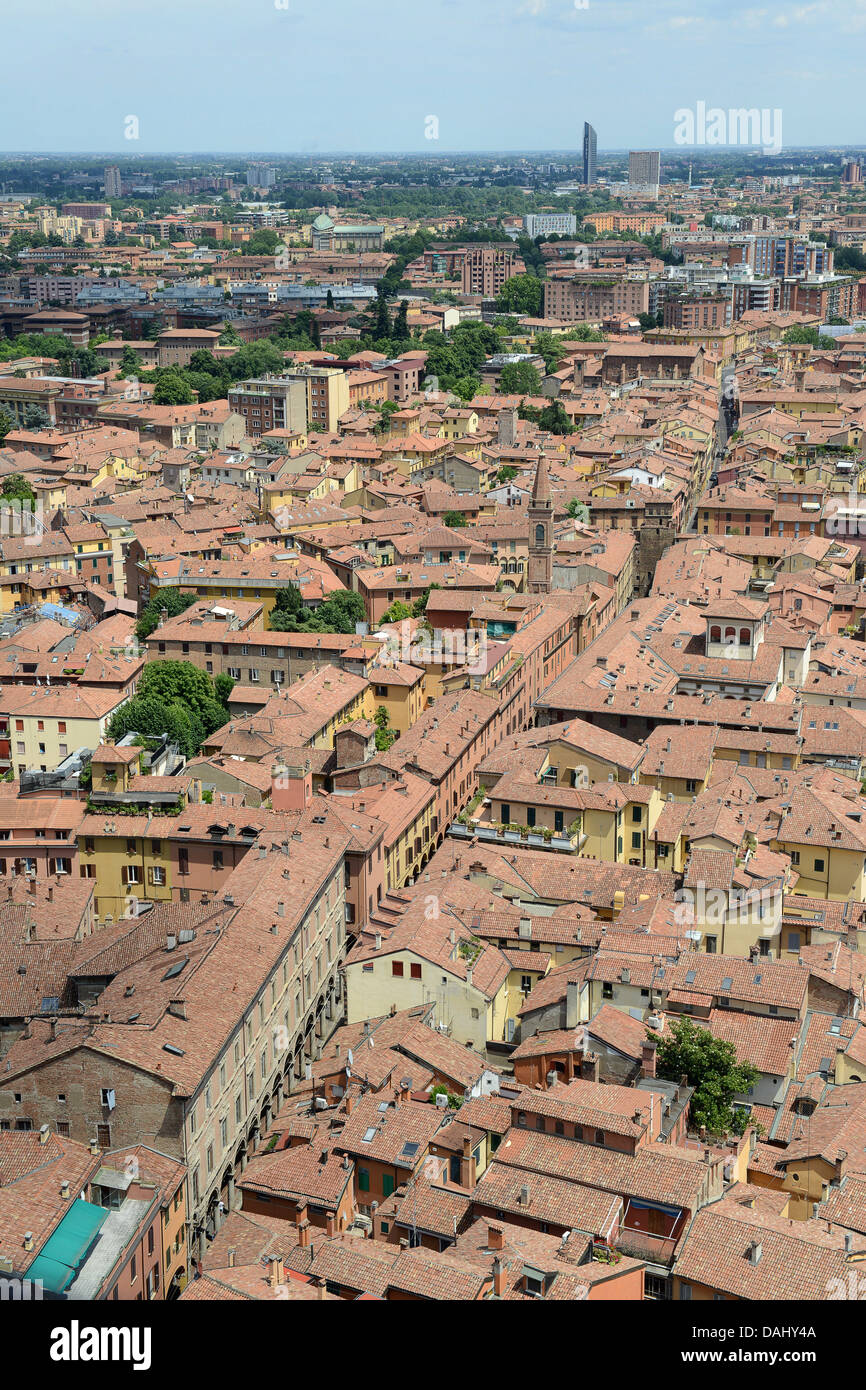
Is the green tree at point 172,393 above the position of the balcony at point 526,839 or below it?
above

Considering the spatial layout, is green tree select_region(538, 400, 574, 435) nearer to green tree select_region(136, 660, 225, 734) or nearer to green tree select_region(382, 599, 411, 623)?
green tree select_region(382, 599, 411, 623)

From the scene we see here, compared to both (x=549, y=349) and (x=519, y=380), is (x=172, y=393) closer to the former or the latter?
(x=519, y=380)

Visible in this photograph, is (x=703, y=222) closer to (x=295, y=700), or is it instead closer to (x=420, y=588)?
(x=420, y=588)

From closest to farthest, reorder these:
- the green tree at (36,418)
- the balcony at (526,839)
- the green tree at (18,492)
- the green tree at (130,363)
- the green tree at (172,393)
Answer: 1. the balcony at (526,839)
2. the green tree at (18,492)
3. the green tree at (172,393)
4. the green tree at (36,418)
5. the green tree at (130,363)

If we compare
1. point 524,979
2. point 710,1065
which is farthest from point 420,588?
point 710,1065

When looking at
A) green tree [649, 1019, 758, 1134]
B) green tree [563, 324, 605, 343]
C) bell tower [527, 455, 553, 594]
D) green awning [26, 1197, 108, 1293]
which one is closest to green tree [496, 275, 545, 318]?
green tree [563, 324, 605, 343]

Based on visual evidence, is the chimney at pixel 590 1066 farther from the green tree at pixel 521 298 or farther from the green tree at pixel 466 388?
the green tree at pixel 521 298

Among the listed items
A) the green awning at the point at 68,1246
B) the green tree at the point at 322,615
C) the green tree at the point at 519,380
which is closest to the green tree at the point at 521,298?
the green tree at the point at 519,380
